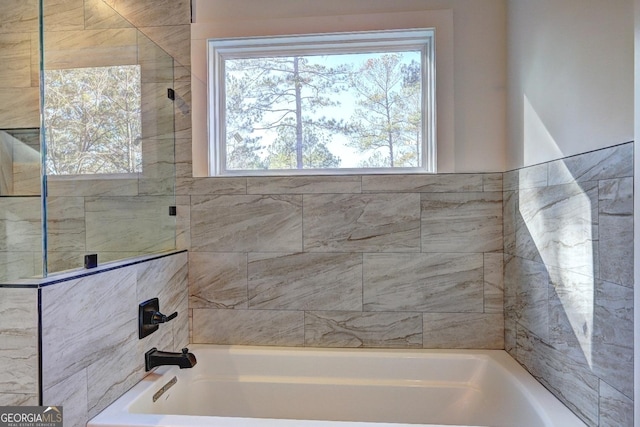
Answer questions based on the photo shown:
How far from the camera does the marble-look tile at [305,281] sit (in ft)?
6.93

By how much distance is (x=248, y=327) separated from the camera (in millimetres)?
2180

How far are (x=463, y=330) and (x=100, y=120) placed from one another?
2.17 metres

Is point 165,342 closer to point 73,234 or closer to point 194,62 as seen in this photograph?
point 73,234

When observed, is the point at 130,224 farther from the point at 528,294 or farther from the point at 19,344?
the point at 528,294

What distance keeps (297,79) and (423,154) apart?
828 mm

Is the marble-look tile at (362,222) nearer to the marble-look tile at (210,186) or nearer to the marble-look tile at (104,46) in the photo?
the marble-look tile at (210,186)

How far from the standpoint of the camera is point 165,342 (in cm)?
194

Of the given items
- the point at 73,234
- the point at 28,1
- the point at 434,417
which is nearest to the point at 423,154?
the point at 434,417

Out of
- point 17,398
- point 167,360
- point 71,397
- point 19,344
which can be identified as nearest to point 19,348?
point 19,344

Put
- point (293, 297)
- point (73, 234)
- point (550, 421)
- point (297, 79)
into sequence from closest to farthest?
point (550, 421) → point (73, 234) → point (293, 297) → point (297, 79)

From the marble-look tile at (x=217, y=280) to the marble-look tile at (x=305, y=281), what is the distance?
0.06 meters

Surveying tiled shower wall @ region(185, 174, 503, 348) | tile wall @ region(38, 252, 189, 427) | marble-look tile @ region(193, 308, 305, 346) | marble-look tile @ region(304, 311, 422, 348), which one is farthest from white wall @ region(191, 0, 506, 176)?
tile wall @ region(38, 252, 189, 427)

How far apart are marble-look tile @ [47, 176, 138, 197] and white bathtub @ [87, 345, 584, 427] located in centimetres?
90

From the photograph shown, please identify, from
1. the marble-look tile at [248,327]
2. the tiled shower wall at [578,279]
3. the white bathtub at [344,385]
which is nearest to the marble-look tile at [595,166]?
the tiled shower wall at [578,279]
